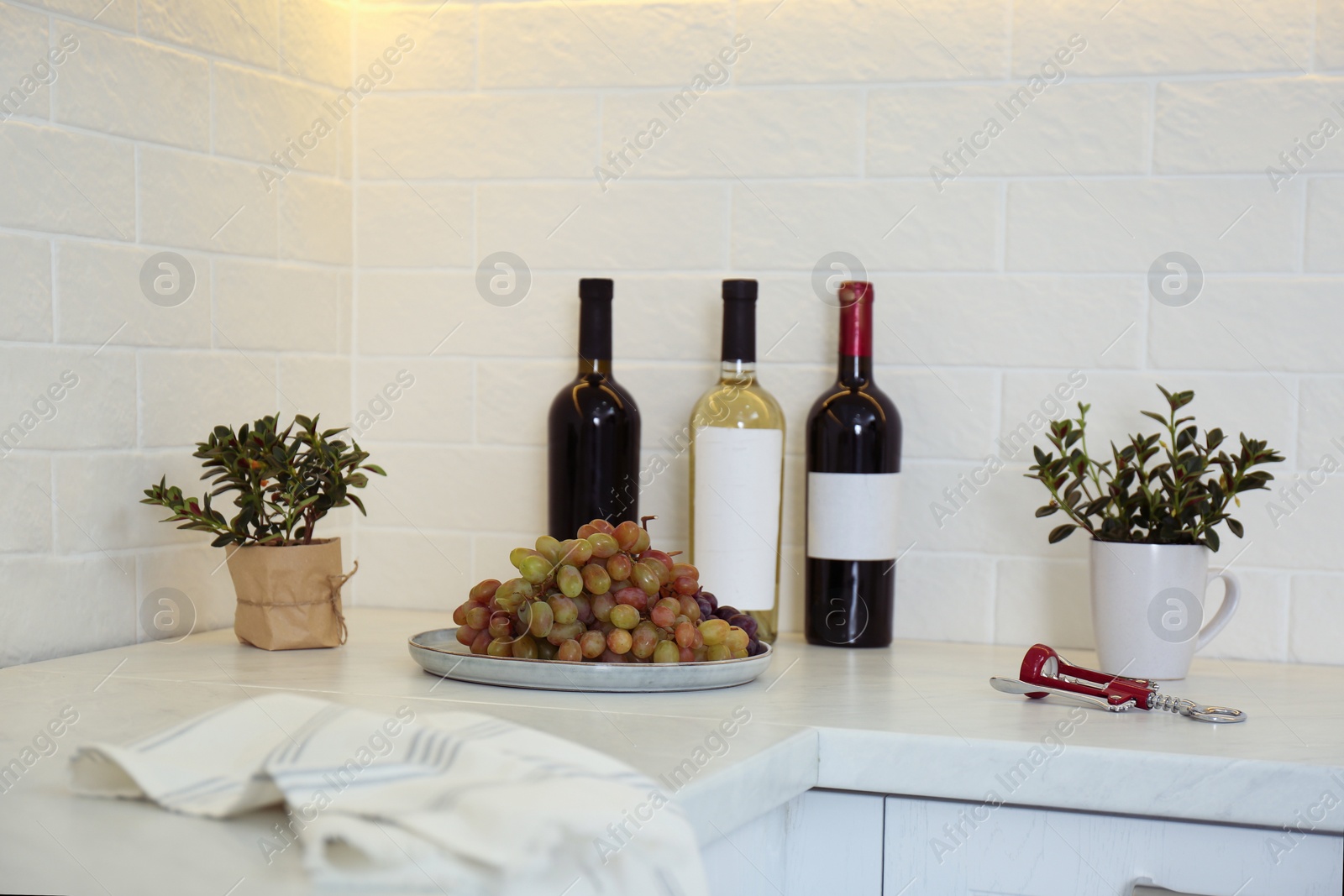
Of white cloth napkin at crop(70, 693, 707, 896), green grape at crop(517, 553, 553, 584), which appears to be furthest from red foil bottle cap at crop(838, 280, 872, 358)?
white cloth napkin at crop(70, 693, 707, 896)

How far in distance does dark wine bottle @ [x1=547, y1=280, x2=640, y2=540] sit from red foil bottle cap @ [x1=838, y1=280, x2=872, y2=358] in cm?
25

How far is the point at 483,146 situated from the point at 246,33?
0.29 metres

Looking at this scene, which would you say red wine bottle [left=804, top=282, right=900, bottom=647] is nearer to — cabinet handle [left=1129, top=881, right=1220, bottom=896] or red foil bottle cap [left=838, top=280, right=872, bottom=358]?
red foil bottle cap [left=838, top=280, right=872, bottom=358]

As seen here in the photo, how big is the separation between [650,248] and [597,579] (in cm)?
55

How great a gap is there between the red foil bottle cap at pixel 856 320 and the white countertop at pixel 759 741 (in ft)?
1.09

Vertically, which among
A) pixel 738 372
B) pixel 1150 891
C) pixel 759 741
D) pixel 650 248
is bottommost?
pixel 1150 891

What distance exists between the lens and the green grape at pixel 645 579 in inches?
42.3

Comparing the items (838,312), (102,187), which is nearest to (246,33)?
(102,187)

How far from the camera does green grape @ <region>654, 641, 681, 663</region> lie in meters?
1.07

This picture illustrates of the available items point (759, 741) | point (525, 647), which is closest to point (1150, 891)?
point (759, 741)

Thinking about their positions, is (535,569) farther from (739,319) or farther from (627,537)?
(739,319)

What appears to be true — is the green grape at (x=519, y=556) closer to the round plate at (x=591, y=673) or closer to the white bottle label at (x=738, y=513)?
the round plate at (x=591, y=673)

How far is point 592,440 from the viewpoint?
54.1 inches

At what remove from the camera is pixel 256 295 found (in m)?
1.44
